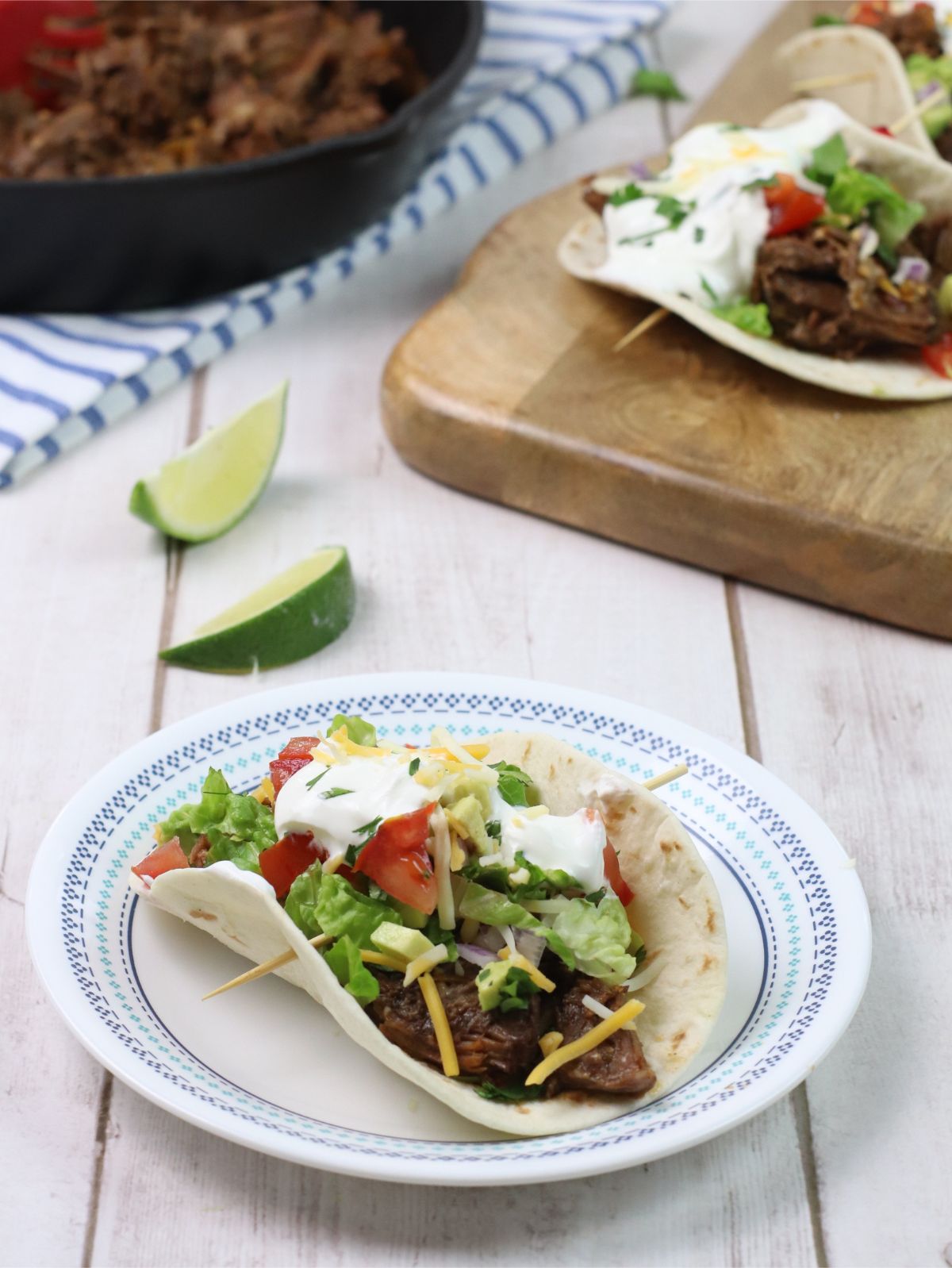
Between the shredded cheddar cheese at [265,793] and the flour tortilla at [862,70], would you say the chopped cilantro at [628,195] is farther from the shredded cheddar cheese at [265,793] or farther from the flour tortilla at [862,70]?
the shredded cheddar cheese at [265,793]

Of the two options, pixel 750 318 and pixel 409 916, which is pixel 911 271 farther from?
pixel 409 916

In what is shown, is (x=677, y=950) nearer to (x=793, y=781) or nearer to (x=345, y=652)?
(x=793, y=781)

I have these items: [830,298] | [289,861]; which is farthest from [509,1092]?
[830,298]

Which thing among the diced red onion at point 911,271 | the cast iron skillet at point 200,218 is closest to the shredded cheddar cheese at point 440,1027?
the cast iron skillet at point 200,218

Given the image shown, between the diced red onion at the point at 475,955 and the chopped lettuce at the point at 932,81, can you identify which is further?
the chopped lettuce at the point at 932,81

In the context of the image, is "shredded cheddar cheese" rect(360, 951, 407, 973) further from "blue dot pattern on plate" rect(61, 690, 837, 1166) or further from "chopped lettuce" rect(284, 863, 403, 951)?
"blue dot pattern on plate" rect(61, 690, 837, 1166)

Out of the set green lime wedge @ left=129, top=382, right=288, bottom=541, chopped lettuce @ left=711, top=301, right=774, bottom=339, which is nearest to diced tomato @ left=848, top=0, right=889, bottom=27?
chopped lettuce @ left=711, top=301, right=774, bottom=339
